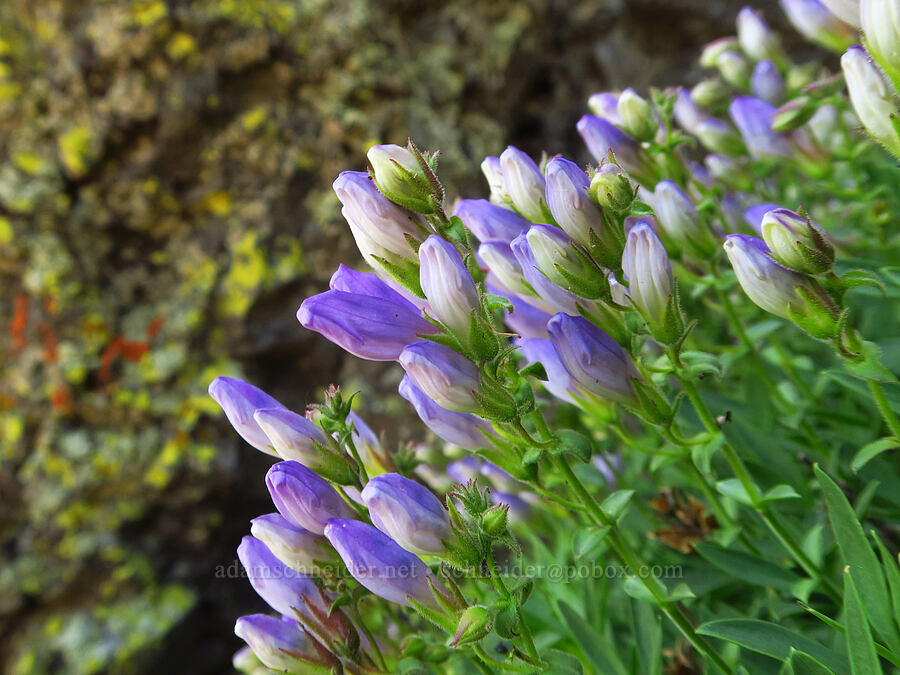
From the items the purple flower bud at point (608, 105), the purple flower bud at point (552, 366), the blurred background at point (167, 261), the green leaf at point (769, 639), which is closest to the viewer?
the green leaf at point (769, 639)

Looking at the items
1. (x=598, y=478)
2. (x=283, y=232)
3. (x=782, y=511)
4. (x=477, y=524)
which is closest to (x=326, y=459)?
(x=477, y=524)

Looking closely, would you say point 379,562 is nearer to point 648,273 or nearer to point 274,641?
point 274,641

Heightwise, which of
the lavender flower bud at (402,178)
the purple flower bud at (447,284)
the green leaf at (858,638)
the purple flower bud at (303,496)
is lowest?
the green leaf at (858,638)

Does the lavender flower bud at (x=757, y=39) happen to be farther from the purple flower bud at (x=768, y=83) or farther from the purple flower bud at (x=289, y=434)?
the purple flower bud at (x=289, y=434)

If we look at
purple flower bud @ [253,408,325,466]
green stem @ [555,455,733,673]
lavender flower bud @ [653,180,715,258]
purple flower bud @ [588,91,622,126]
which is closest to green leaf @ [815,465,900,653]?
green stem @ [555,455,733,673]

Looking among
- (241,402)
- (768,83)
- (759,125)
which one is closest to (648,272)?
(241,402)

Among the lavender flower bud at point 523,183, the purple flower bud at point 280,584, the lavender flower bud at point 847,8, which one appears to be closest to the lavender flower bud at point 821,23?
the lavender flower bud at point 847,8

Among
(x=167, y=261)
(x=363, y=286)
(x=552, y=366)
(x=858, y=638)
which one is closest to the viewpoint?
(x=858, y=638)
